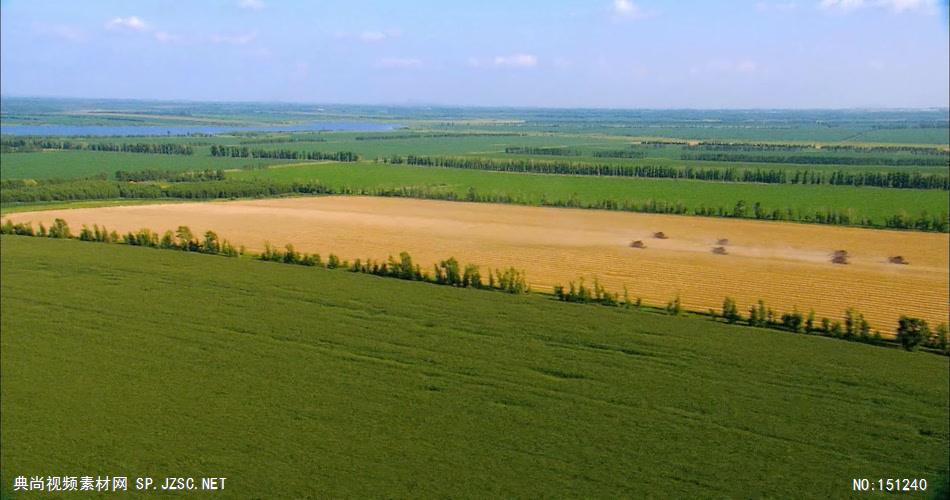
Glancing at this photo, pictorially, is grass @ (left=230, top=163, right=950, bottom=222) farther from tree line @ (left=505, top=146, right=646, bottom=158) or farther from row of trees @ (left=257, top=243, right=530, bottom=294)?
row of trees @ (left=257, top=243, right=530, bottom=294)

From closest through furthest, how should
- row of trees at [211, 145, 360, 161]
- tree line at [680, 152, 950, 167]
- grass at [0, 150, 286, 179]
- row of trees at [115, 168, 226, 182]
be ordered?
tree line at [680, 152, 950, 167] < row of trees at [115, 168, 226, 182] < grass at [0, 150, 286, 179] < row of trees at [211, 145, 360, 161]

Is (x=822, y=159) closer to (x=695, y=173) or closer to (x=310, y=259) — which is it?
(x=695, y=173)

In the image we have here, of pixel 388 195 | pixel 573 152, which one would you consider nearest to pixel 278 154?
pixel 388 195

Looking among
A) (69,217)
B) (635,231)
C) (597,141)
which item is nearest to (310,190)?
(69,217)

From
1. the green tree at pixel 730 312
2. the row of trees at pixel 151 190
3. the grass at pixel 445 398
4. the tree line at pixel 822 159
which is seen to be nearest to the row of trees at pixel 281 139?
the row of trees at pixel 151 190

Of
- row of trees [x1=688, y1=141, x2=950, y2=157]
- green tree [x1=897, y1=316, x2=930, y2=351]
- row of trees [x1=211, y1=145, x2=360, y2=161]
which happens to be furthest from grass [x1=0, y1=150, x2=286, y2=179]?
green tree [x1=897, y1=316, x2=930, y2=351]

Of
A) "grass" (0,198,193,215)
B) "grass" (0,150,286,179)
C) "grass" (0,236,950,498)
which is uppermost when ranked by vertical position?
"grass" (0,150,286,179)
